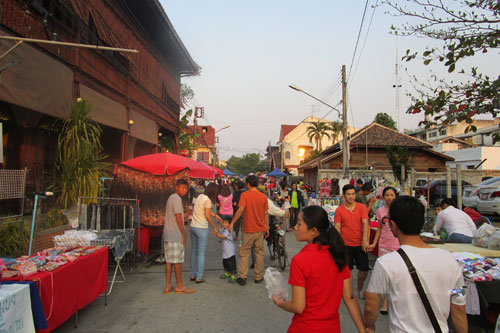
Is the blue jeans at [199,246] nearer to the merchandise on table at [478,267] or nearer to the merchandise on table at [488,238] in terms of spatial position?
the merchandise on table at [478,267]

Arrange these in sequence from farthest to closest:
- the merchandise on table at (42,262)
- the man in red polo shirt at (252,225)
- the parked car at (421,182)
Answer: the parked car at (421,182) < the man in red polo shirt at (252,225) < the merchandise on table at (42,262)

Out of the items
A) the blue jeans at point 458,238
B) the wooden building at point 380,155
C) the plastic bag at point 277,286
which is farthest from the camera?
the wooden building at point 380,155

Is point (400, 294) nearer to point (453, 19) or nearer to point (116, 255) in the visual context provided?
point (453, 19)

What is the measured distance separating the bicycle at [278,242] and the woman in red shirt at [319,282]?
4.84 metres

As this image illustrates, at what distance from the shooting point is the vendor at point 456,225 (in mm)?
5645

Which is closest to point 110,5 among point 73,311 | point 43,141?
point 43,141

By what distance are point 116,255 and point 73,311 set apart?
1.63m

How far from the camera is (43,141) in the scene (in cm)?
1002

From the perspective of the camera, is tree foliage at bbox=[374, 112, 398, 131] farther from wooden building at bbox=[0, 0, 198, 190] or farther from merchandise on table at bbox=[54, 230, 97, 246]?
merchandise on table at bbox=[54, 230, 97, 246]

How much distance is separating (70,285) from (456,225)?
6037 mm

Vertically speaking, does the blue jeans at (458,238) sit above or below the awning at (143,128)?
below

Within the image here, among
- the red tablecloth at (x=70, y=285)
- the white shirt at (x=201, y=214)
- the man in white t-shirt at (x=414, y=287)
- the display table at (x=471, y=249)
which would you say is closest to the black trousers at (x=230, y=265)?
the white shirt at (x=201, y=214)

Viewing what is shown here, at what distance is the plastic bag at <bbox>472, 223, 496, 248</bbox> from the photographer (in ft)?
16.7

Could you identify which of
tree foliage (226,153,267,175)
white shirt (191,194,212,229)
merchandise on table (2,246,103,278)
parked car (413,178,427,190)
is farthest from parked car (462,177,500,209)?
tree foliage (226,153,267,175)
